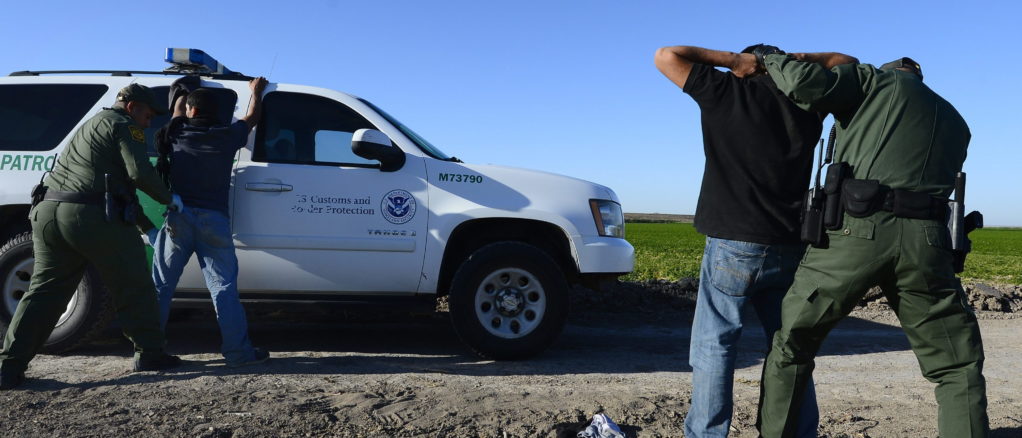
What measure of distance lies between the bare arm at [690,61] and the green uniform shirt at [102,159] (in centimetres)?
309

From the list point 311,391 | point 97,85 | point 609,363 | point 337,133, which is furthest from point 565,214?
point 97,85

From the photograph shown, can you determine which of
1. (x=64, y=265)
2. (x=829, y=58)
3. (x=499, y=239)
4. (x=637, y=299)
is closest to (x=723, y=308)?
(x=829, y=58)

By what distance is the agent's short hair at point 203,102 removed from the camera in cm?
510

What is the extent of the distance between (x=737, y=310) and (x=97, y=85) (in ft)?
16.2

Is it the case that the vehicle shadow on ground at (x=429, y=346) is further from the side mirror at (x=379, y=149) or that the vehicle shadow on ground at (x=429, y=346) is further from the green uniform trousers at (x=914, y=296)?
the green uniform trousers at (x=914, y=296)

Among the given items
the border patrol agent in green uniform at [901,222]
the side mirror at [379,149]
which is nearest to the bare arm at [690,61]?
the border patrol agent in green uniform at [901,222]

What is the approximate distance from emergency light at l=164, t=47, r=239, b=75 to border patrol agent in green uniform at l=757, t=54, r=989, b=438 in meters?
4.37

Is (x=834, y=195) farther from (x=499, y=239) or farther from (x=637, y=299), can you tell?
(x=637, y=299)

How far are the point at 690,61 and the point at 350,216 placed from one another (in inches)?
121

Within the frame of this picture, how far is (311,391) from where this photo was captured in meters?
4.41

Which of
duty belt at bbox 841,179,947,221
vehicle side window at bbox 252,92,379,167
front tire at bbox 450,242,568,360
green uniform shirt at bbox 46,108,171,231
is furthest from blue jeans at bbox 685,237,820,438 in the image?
green uniform shirt at bbox 46,108,171,231

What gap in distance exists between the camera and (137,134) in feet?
15.2

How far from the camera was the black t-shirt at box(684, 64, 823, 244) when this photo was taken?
3064mm

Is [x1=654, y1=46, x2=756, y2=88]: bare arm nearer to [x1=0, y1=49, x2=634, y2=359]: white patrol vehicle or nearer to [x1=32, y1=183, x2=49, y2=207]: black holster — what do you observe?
[x1=0, y1=49, x2=634, y2=359]: white patrol vehicle
